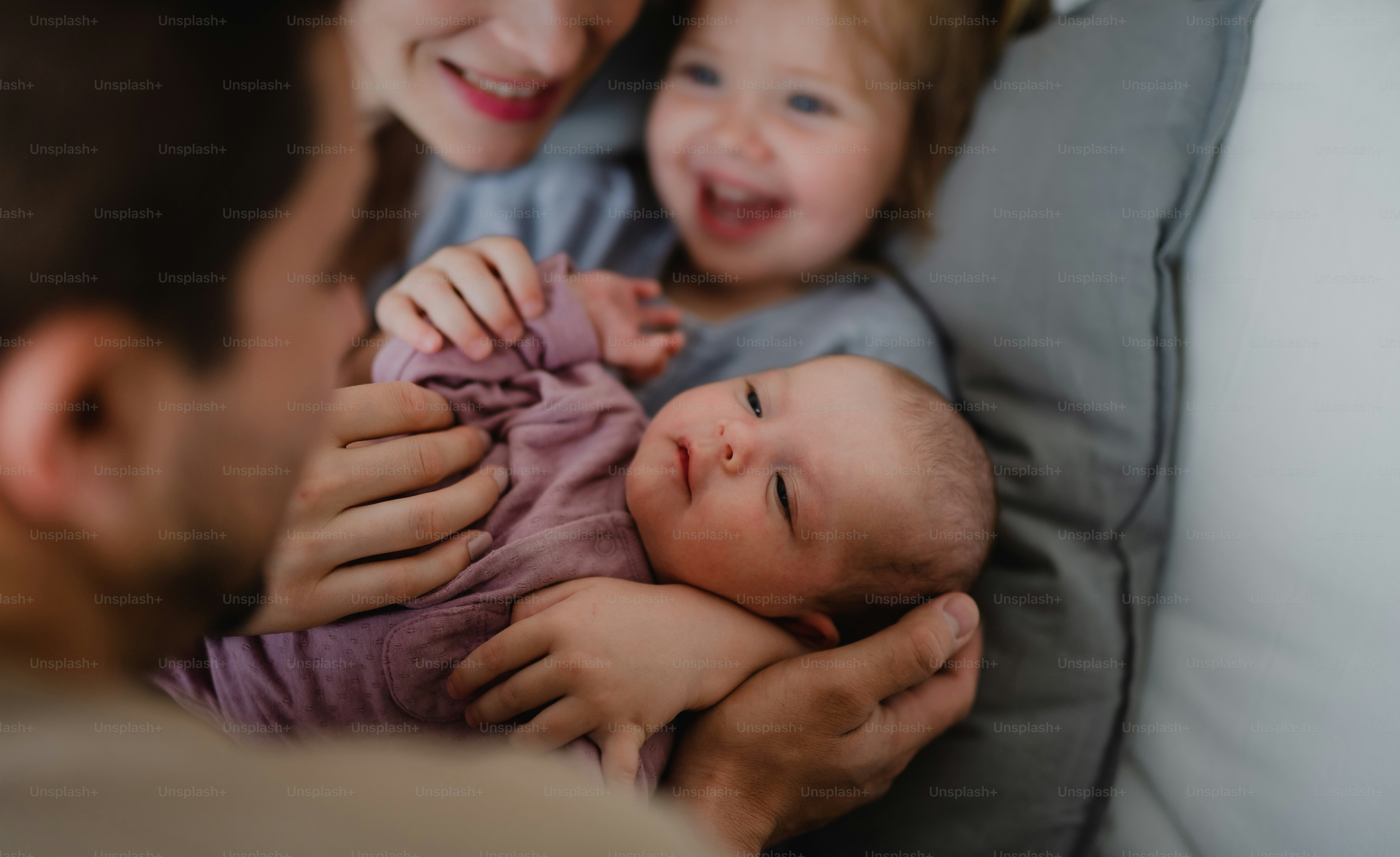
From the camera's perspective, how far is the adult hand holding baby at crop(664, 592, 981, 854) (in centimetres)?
92

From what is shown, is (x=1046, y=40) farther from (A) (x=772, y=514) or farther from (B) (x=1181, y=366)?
(A) (x=772, y=514)

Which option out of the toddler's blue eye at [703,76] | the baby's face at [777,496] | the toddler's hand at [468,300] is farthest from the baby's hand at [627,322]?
the toddler's blue eye at [703,76]

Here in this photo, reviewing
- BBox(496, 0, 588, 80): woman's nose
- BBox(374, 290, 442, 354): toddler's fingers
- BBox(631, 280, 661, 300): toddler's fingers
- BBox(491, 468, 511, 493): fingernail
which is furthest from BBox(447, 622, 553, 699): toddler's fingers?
BBox(496, 0, 588, 80): woman's nose

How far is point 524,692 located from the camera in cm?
84

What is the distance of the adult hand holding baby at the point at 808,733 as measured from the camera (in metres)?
0.92

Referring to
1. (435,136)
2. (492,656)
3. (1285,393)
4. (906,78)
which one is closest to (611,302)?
(435,136)

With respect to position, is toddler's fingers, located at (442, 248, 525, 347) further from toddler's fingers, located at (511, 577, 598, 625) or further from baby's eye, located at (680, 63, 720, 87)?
baby's eye, located at (680, 63, 720, 87)

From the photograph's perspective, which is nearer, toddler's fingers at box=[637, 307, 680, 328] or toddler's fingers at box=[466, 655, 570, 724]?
toddler's fingers at box=[466, 655, 570, 724]

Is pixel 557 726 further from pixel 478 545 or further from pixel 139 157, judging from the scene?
pixel 139 157

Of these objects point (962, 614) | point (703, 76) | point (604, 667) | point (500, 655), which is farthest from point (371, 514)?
point (703, 76)

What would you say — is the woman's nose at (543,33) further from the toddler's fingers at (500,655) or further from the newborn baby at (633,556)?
the toddler's fingers at (500,655)

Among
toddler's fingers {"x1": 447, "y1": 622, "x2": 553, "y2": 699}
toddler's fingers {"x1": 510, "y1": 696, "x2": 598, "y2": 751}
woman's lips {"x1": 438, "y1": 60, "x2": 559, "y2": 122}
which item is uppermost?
woman's lips {"x1": 438, "y1": 60, "x2": 559, "y2": 122}

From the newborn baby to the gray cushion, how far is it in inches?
6.9

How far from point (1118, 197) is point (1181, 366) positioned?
11.0 inches
